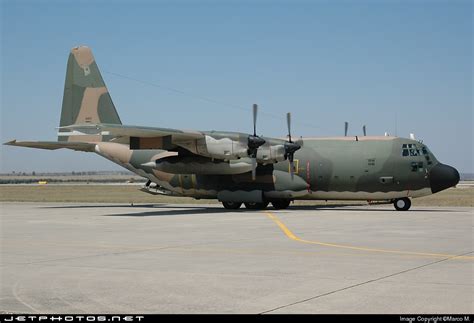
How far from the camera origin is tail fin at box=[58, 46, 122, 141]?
133 ft

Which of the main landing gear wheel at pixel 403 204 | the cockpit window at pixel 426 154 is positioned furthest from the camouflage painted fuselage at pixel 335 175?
the main landing gear wheel at pixel 403 204

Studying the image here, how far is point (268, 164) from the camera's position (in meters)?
Answer: 36.1

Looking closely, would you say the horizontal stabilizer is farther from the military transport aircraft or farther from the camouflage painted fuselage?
the camouflage painted fuselage

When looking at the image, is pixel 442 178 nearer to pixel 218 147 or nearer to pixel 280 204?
pixel 280 204

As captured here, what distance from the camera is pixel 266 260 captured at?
14.4 m

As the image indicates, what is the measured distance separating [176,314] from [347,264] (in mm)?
5862

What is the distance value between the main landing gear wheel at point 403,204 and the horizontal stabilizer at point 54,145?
1875 cm

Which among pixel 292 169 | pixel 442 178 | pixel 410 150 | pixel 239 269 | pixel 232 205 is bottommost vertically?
pixel 232 205

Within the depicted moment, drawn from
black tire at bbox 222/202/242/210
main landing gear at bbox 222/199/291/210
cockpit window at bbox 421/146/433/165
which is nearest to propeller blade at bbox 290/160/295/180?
main landing gear at bbox 222/199/291/210

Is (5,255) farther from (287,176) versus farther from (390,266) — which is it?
(287,176)

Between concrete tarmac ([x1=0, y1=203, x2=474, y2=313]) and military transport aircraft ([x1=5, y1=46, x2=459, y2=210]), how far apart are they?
1015cm

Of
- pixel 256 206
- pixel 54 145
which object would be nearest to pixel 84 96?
pixel 54 145

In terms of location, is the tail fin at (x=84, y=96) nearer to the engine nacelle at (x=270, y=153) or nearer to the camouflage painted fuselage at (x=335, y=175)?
the camouflage painted fuselage at (x=335, y=175)

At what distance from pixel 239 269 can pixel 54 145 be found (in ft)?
86.9
